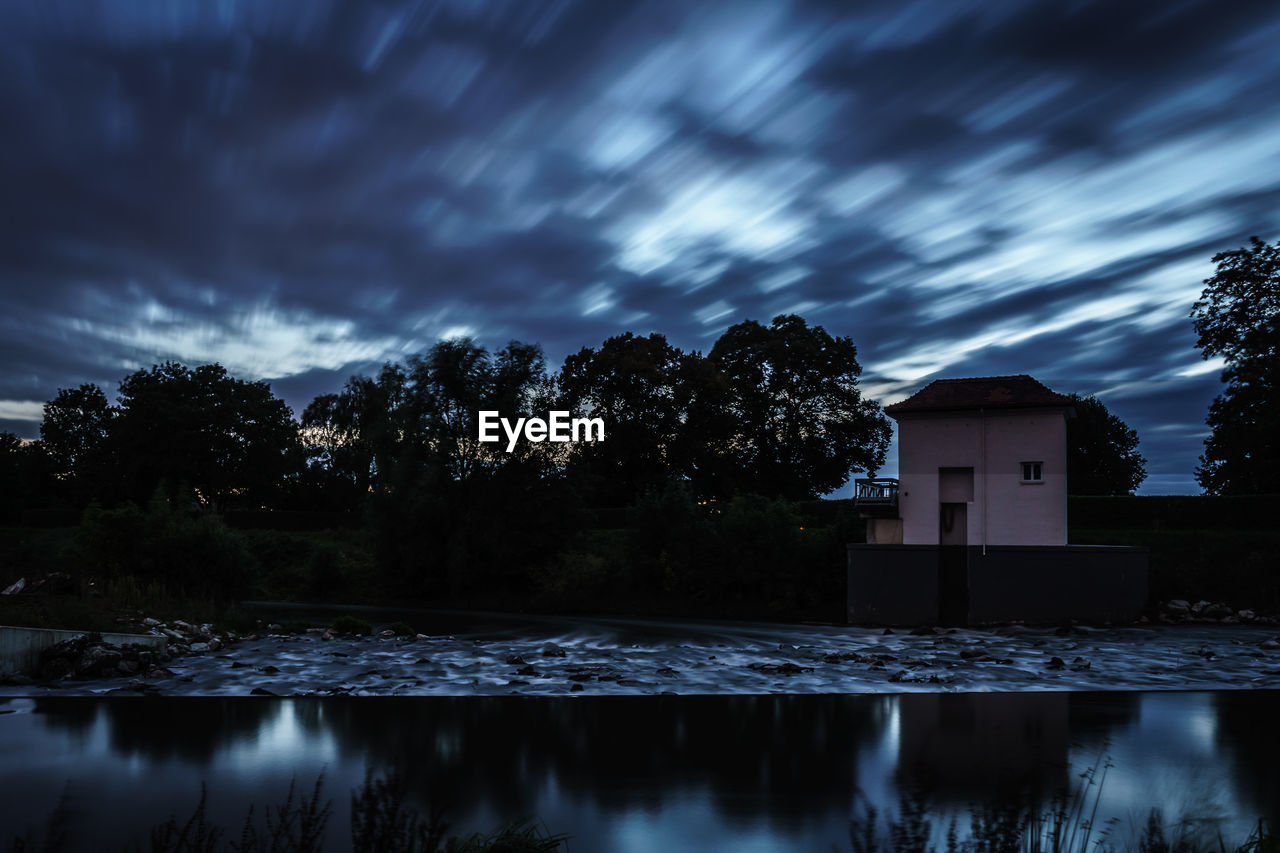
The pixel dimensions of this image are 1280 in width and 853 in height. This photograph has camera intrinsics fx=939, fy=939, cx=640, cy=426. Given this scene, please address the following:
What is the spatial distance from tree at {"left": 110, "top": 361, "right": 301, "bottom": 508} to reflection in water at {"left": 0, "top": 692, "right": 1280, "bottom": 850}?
77341mm

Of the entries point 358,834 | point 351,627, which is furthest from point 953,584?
point 358,834

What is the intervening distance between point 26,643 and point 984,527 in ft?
112

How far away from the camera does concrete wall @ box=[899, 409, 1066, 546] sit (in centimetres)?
3888

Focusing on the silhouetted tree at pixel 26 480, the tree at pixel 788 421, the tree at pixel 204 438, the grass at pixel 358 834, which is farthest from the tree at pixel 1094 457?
the silhouetted tree at pixel 26 480

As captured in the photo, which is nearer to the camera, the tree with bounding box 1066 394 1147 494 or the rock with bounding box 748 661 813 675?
the rock with bounding box 748 661 813 675

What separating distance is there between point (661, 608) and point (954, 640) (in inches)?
665

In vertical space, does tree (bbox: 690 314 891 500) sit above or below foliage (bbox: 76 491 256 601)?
above

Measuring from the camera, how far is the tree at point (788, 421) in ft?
227

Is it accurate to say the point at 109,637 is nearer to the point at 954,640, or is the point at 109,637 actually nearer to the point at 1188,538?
the point at 954,640

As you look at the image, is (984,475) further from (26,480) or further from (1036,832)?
(26,480)

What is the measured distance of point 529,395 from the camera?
173 feet

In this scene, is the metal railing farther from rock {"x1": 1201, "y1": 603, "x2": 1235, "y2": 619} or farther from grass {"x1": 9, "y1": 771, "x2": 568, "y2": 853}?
grass {"x1": 9, "y1": 771, "x2": 568, "y2": 853}

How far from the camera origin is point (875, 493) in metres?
43.0

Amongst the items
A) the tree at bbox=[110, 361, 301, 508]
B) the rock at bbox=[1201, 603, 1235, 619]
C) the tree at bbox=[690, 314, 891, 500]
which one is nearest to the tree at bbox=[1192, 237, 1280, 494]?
the rock at bbox=[1201, 603, 1235, 619]
